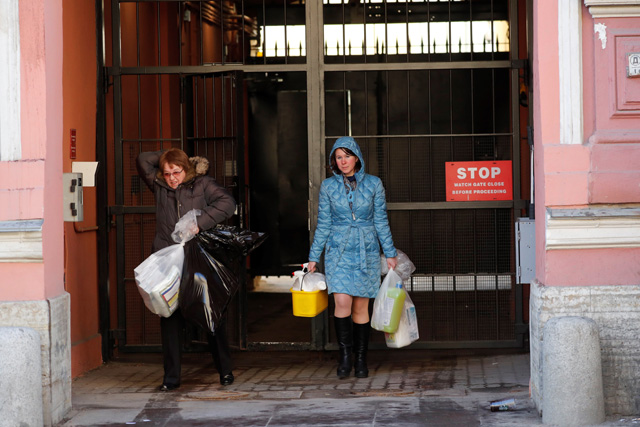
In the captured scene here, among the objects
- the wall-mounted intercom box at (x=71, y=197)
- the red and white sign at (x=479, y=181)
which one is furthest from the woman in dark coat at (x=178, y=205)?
the red and white sign at (x=479, y=181)

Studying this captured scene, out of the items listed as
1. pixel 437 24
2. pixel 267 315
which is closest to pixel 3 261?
pixel 437 24

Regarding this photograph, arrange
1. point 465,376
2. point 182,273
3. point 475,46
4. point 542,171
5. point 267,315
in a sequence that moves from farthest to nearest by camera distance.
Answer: point 267,315, point 475,46, point 465,376, point 182,273, point 542,171

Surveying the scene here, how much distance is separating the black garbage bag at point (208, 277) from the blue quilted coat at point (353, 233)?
65 cm

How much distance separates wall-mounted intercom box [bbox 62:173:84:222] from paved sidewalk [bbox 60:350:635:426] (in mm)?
1296

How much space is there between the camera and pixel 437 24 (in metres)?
7.61

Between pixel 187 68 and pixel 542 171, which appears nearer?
pixel 542 171

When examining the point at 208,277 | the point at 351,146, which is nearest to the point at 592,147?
the point at 351,146

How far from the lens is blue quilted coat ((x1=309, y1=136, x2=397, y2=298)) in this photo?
684 cm

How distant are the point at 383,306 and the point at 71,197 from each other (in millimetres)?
2418

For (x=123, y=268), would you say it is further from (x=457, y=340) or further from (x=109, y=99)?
(x=457, y=340)

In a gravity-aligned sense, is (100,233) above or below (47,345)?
above

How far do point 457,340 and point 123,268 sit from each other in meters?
2.91

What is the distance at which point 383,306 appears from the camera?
6812 millimetres

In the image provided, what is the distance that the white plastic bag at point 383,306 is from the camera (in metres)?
6.79
